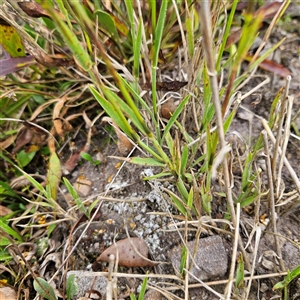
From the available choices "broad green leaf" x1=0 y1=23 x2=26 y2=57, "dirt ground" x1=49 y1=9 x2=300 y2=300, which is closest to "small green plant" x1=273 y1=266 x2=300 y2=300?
"dirt ground" x1=49 y1=9 x2=300 y2=300

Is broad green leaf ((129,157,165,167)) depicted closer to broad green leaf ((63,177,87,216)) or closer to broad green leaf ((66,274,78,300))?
broad green leaf ((63,177,87,216))

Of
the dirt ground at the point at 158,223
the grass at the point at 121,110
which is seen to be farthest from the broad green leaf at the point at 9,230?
the dirt ground at the point at 158,223

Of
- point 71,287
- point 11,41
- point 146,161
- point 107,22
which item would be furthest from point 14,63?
point 71,287

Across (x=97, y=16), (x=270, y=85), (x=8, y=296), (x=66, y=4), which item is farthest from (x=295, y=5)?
(x=8, y=296)

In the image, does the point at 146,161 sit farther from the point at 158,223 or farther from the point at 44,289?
the point at 44,289

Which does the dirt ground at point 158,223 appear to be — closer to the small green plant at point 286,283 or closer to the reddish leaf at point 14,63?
the small green plant at point 286,283

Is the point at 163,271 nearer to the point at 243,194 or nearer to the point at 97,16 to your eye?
the point at 243,194
